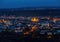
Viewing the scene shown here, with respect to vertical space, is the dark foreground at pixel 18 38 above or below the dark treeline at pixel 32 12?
below

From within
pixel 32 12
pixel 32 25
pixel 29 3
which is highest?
pixel 29 3

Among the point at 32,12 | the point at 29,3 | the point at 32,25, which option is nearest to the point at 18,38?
the point at 32,25

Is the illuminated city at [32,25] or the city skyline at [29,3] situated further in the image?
the illuminated city at [32,25]

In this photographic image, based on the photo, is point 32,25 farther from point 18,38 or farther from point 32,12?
point 18,38

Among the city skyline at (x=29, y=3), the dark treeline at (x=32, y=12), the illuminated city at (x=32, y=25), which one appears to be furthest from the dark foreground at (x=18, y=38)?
the city skyline at (x=29, y=3)

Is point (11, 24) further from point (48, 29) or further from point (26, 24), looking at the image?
point (48, 29)

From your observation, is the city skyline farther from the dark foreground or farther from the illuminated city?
the dark foreground

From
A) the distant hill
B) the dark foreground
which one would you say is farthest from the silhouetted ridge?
the dark foreground

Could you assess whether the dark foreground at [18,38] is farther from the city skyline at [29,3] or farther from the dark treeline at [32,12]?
the city skyline at [29,3]

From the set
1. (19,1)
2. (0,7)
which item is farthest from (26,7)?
(0,7)
